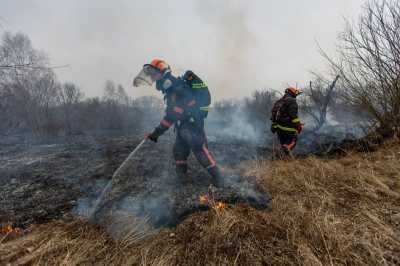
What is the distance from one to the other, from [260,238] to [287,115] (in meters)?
3.49

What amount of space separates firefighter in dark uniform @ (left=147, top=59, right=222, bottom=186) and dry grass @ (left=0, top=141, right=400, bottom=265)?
42.1 inches

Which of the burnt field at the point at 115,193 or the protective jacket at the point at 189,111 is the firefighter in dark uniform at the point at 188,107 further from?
the burnt field at the point at 115,193

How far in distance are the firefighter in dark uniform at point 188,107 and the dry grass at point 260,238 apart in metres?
1.07

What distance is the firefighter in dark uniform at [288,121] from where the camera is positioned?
4.44 meters

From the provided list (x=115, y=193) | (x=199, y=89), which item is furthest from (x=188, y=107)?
(x=115, y=193)

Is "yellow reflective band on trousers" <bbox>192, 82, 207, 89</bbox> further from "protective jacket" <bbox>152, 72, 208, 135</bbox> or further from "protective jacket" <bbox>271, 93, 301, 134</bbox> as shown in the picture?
"protective jacket" <bbox>271, 93, 301, 134</bbox>

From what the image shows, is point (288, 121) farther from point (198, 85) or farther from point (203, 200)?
point (203, 200)

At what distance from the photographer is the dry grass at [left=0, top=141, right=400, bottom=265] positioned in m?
1.43

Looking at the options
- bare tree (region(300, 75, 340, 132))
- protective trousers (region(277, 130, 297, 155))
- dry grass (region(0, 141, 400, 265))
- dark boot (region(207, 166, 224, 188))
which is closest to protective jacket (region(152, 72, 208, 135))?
dark boot (region(207, 166, 224, 188))

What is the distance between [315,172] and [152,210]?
102 inches

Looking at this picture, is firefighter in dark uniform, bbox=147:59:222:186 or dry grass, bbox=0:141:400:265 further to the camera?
firefighter in dark uniform, bbox=147:59:222:186

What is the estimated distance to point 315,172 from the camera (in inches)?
123

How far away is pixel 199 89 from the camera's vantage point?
3.12 meters

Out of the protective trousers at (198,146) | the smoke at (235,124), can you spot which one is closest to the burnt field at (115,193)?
the protective trousers at (198,146)
